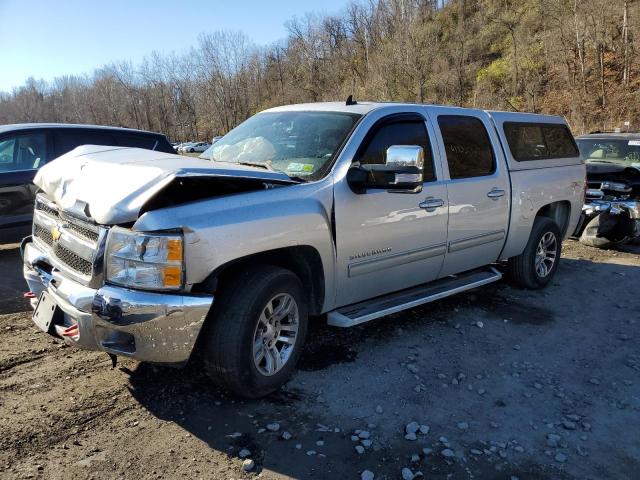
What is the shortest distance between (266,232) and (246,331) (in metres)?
0.61

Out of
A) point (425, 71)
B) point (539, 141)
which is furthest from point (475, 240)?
point (425, 71)

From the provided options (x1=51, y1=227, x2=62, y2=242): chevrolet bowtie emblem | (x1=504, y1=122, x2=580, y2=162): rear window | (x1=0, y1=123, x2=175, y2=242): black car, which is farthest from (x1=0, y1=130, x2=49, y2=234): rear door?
(x1=504, y1=122, x2=580, y2=162): rear window

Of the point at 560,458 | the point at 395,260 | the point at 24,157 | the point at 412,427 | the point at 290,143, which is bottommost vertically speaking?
the point at 560,458

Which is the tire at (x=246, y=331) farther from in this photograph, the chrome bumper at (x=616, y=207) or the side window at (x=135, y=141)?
the chrome bumper at (x=616, y=207)

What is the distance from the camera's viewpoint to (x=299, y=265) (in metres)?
3.62

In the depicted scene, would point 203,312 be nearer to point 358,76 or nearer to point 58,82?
point 358,76

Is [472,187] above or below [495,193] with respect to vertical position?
above

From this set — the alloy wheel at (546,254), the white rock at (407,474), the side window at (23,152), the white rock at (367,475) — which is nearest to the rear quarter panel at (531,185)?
the alloy wheel at (546,254)

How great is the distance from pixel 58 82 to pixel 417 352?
120 meters

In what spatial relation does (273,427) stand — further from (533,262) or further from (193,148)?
(193,148)

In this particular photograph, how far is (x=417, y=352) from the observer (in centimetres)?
423

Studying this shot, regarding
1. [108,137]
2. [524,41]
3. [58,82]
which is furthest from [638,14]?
[58,82]

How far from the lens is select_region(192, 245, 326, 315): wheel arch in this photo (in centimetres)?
326

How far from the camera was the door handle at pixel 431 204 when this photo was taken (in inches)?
169
